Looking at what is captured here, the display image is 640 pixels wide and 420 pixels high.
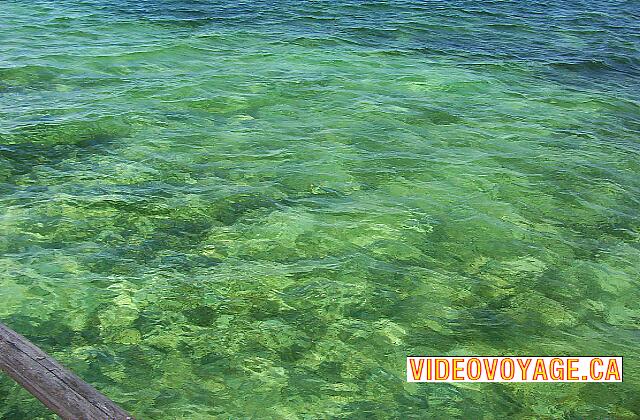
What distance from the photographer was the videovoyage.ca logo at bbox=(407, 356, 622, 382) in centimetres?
642

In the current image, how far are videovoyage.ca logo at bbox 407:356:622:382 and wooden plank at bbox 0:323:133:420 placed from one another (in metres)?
3.19

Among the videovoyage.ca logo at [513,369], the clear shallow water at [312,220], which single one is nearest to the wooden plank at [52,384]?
the clear shallow water at [312,220]

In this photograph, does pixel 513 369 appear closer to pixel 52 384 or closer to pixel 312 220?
pixel 312 220

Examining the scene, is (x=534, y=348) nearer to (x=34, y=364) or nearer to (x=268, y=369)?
(x=268, y=369)

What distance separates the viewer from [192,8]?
19094mm

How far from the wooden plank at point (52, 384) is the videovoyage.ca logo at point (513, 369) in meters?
3.19

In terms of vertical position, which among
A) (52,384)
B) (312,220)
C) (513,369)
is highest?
(52,384)

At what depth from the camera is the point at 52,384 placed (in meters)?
4.11

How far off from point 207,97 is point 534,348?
317 inches

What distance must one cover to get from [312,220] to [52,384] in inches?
195

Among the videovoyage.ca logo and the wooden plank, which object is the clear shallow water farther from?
the wooden plank

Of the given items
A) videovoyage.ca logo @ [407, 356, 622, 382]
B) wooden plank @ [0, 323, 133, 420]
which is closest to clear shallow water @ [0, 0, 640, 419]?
videovoyage.ca logo @ [407, 356, 622, 382]

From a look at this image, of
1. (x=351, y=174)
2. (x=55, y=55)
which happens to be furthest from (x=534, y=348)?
(x=55, y=55)

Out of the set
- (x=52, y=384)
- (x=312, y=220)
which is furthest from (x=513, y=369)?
(x=52, y=384)
